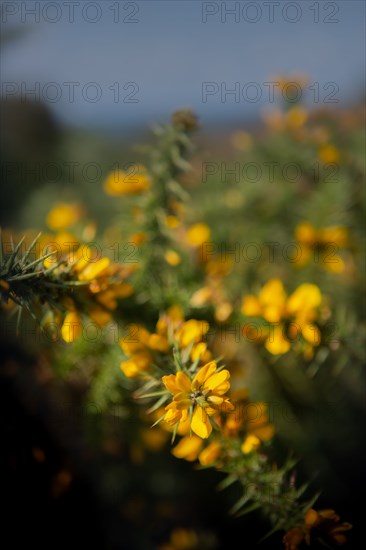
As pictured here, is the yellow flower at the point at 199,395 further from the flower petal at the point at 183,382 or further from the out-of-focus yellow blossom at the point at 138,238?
the out-of-focus yellow blossom at the point at 138,238

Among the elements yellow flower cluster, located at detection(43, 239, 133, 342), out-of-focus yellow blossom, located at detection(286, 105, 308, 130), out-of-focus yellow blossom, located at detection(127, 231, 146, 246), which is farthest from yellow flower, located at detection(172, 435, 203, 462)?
out-of-focus yellow blossom, located at detection(286, 105, 308, 130)

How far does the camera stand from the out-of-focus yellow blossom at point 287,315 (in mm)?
1185

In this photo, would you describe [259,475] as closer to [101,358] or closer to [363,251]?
[101,358]

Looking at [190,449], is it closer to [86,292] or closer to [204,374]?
[204,374]

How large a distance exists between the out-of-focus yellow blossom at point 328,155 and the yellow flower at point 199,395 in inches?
55.1

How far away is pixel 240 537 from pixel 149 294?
0.99 metres

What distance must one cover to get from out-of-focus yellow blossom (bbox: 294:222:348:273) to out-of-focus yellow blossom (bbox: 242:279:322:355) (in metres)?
0.49

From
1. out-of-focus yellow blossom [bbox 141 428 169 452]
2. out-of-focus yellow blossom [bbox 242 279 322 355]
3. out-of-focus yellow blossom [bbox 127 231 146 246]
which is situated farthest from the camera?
out-of-focus yellow blossom [bbox 141 428 169 452]

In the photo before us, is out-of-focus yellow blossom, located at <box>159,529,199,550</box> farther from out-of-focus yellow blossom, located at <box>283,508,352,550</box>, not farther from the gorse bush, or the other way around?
out-of-focus yellow blossom, located at <box>283,508,352,550</box>

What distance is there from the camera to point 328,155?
1958 millimetres

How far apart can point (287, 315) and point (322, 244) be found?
1.89 ft

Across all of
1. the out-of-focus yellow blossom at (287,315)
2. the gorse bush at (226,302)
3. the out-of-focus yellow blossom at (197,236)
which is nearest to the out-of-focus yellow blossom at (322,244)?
the gorse bush at (226,302)

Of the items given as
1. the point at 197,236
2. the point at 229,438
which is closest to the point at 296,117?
the point at 197,236

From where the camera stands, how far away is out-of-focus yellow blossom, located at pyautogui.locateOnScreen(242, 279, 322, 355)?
3.89 feet
